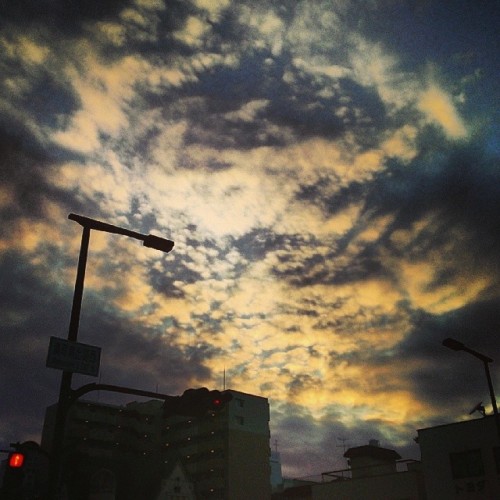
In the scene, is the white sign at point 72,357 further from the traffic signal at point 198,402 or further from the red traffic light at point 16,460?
the red traffic light at point 16,460

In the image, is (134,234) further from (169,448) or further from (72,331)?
(169,448)

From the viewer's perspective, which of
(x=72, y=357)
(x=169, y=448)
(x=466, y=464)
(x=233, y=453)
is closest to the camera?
(x=72, y=357)

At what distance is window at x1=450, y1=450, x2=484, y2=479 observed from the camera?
31.7 metres

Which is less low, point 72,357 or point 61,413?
point 72,357

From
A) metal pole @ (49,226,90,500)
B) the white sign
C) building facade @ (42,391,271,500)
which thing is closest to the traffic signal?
the white sign

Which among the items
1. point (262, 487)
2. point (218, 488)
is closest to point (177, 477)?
point (218, 488)

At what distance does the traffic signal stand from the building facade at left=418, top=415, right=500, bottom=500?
28520 millimetres

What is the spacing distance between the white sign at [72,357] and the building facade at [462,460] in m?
30.9

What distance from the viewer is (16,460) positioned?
977 centimetres

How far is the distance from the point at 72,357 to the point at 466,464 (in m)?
32.4

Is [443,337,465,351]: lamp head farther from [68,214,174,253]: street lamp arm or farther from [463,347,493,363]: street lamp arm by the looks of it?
[68,214,174,253]: street lamp arm

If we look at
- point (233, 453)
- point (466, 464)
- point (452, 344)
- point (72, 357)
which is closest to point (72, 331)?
point (72, 357)

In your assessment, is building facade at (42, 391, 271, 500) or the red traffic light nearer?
the red traffic light

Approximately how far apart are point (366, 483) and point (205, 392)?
3350 centimetres
